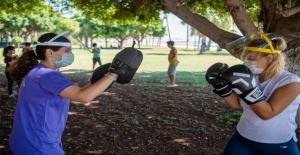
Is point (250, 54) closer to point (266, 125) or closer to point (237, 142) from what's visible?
point (266, 125)

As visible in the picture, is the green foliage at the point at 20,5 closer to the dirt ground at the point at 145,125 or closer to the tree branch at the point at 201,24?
the dirt ground at the point at 145,125

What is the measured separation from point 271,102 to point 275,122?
226 millimetres

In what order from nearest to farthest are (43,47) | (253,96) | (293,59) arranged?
(253,96) → (43,47) → (293,59)

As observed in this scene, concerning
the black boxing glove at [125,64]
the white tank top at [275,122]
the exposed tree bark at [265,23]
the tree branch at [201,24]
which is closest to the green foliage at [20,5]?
the tree branch at [201,24]

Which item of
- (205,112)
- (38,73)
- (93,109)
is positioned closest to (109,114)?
(93,109)

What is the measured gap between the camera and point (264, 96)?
2186mm

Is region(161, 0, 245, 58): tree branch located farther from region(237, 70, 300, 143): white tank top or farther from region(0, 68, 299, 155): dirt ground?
region(237, 70, 300, 143): white tank top

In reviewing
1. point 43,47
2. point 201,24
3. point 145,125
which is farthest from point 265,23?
point 43,47

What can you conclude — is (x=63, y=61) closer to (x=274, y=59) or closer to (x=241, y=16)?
(x=274, y=59)

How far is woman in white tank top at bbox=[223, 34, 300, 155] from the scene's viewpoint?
2217 mm

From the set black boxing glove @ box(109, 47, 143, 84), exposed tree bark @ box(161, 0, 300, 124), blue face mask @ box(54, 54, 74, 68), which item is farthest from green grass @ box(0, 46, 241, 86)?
exposed tree bark @ box(161, 0, 300, 124)

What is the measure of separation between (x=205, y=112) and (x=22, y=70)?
16.2 feet

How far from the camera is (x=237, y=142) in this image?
100 inches

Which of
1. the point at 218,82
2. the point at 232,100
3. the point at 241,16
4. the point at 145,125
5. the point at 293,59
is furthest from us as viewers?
the point at 145,125
